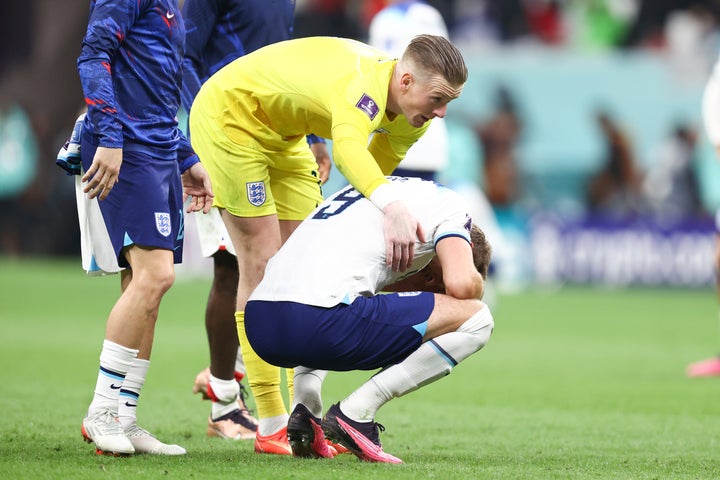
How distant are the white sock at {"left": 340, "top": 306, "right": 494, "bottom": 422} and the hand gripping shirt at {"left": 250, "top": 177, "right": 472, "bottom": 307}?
321 mm

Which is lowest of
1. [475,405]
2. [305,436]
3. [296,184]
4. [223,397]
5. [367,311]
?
[475,405]

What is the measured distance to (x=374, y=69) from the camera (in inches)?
201

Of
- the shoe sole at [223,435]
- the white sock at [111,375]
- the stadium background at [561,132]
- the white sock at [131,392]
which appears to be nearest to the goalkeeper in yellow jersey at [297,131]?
the white sock at [131,392]

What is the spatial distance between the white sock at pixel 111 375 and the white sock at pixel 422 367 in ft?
2.99

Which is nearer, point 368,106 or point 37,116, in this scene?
point 368,106

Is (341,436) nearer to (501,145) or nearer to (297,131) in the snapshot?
(297,131)

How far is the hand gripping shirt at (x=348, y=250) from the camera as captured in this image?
482 centimetres

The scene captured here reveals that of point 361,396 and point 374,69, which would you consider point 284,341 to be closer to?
point 361,396

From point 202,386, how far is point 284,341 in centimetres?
167

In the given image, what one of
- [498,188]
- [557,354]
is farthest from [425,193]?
[498,188]

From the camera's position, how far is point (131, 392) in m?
5.32

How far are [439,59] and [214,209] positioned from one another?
195cm

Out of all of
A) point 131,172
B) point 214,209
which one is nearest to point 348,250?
point 131,172

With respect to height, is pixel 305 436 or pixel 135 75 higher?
pixel 135 75
